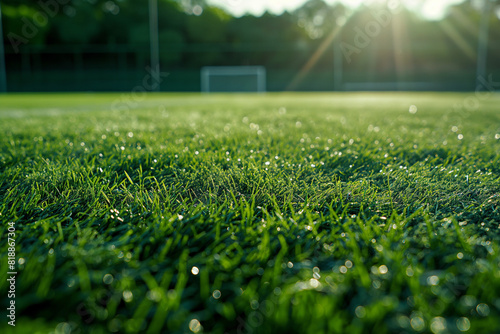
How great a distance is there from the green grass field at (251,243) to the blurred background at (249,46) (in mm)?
22163

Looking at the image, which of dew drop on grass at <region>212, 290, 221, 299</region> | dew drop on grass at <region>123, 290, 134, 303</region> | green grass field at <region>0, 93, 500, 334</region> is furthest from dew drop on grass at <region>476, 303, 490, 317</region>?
dew drop on grass at <region>123, 290, 134, 303</region>

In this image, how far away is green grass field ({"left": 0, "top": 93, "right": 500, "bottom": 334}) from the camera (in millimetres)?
663

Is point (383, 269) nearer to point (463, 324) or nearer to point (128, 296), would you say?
point (463, 324)

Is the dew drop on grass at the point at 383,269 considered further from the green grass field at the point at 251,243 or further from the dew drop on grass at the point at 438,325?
the dew drop on grass at the point at 438,325

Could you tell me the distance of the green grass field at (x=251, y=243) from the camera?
26.1 inches

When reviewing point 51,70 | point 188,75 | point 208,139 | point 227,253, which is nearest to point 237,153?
point 208,139

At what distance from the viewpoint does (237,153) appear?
1.95 metres

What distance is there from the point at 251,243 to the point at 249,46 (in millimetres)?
26141

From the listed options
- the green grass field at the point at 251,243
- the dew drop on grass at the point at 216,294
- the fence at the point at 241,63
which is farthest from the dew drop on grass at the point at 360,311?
the fence at the point at 241,63

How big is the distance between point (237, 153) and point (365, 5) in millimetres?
28344

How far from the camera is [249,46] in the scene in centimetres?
2581

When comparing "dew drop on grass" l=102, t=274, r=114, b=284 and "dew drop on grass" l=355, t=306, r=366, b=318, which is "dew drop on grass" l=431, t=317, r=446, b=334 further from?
"dew drop on grass" l=102, t=274, r=114, b=284

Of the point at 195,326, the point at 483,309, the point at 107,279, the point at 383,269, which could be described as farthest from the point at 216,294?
the point at 483,309

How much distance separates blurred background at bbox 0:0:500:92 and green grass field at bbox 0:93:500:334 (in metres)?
22.2
